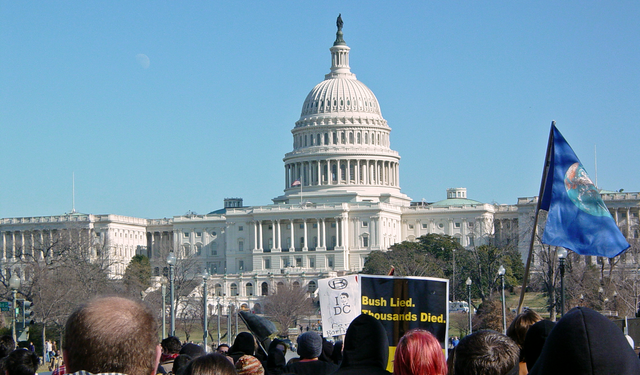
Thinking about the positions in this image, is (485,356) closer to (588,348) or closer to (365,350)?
(365,350)

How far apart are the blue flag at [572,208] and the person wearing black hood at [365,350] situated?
708 cm

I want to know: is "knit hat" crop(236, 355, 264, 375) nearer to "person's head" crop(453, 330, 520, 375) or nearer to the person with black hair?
"person's head" crop(453, 330, 520, 375)

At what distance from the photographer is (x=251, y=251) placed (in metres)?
142

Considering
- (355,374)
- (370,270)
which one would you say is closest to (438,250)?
(370,270)

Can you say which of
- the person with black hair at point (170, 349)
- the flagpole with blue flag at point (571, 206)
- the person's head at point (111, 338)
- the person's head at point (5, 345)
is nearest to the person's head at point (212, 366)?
the person's head at point (111, 338)

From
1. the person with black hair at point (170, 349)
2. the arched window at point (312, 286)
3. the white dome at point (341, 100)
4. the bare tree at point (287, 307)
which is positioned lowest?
the bare tree at point (287, 307)

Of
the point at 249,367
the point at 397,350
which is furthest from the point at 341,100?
the point at 397,350

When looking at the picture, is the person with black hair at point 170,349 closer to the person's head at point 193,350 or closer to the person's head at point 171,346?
the person's head at point 171,346

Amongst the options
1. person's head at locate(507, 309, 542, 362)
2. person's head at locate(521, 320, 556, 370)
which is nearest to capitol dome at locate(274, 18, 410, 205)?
person's head at locate(507, 309, 542, 362)

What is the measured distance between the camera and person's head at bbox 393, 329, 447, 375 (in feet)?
22.2

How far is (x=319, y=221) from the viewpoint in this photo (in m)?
139

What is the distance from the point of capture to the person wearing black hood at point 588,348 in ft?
16.0

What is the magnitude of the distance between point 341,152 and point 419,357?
465ft

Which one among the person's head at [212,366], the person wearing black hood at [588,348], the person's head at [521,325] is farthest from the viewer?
the person's head at [521,325]
